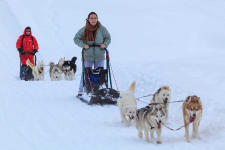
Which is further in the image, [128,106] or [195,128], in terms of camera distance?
[128,106]

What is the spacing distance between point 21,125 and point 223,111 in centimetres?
276

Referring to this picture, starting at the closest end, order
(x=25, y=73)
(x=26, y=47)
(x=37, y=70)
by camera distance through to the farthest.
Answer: (x=25, y=73) < (x=37, y=70) < (x=26, y=47)

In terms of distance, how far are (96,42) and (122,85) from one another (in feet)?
6.58

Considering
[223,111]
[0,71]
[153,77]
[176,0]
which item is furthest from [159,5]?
[223,111]

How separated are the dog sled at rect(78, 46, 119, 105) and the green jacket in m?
0.18

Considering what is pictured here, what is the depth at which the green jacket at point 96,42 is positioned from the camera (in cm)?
824

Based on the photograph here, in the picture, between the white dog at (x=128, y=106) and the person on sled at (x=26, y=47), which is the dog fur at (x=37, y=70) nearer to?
the person on sled at (x=26, y=47)

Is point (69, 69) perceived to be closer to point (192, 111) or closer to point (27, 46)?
point (27, 46)

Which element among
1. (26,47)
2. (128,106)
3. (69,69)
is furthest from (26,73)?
(128,106)

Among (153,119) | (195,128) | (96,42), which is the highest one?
(96,42)

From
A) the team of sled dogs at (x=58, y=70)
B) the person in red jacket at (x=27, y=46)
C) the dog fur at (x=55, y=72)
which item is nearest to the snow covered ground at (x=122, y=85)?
the team of sled dogs at (x=58, y=70)

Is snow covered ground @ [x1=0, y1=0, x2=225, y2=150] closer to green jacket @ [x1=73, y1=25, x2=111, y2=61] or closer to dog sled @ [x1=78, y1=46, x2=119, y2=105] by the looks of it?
dog sled @ [x1=78, y1=46, x2=119, y2=105]

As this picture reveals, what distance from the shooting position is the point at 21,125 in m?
5.99

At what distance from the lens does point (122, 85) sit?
10.0m
